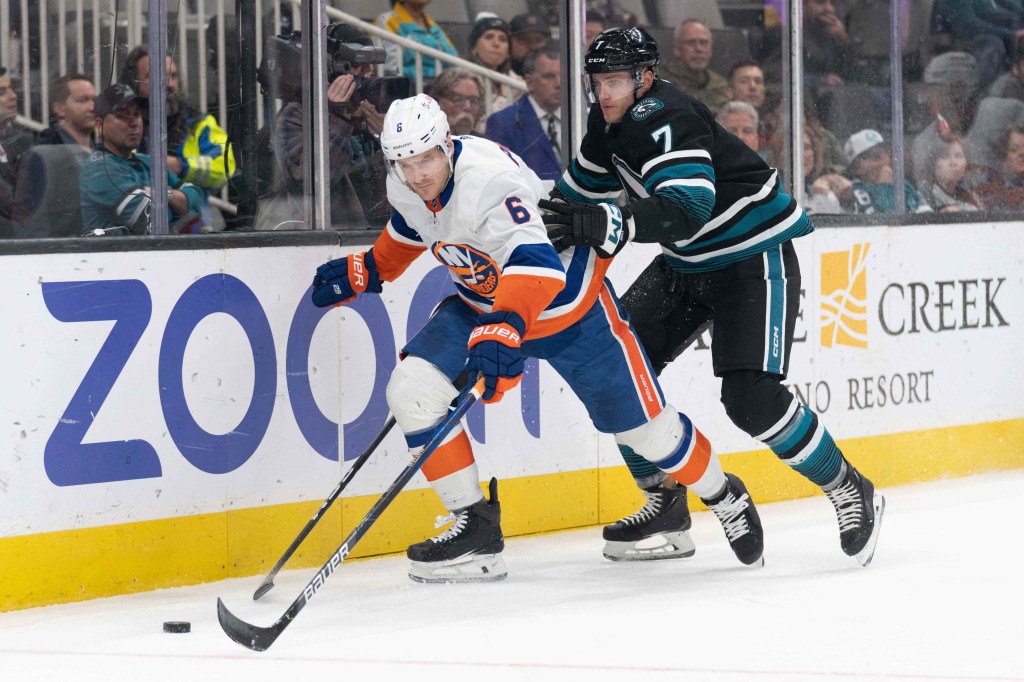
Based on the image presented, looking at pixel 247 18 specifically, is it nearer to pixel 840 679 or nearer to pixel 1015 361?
pixel 840 679

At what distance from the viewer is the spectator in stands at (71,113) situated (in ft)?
12.3

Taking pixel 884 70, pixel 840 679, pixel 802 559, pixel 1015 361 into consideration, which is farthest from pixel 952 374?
pixel 840 679

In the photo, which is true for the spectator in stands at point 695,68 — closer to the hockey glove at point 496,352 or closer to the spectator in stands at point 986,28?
the spectator in stands at point 986,28

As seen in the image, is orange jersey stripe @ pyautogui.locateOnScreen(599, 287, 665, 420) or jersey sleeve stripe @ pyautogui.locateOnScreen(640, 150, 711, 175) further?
orange jersey stripe @ pyautogui.locateOnScreen(599, 287, 665, 420)

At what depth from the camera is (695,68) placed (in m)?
5.11

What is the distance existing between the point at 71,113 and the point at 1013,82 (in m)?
3.71

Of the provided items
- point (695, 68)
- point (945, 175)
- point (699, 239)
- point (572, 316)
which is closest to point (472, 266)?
point (572, 316)

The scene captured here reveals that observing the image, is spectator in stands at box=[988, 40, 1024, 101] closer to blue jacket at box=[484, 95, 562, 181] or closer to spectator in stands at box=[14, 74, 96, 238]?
blue jacket at box=[484, 95, 562, 181]

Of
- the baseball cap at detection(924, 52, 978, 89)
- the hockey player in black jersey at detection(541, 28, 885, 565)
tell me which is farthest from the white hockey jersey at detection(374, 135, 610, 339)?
the baseball cap at detection(924, 52, 978, 89)

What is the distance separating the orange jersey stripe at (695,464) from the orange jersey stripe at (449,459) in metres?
0.54

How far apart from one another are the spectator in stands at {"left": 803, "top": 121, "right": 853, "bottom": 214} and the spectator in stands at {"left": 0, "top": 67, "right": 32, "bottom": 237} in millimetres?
2712

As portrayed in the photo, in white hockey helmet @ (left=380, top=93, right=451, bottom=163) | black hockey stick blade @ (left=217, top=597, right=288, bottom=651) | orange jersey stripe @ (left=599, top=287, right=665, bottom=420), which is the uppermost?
white hockey helmet @ (left=380, top=93, right=451, bottom=163)

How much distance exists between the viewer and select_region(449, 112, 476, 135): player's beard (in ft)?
15.0

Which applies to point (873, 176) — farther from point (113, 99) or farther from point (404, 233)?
point (113, 99)
